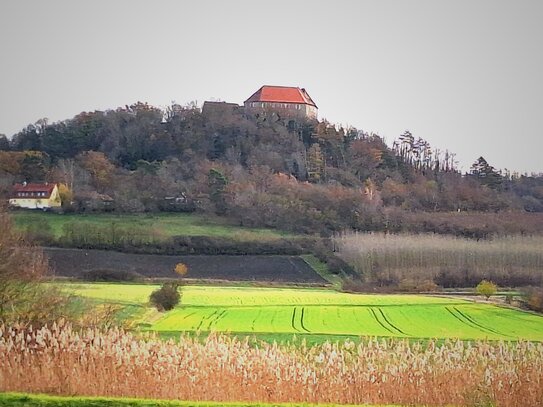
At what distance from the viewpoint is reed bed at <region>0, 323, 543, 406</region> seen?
287 inches

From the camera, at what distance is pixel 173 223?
34.3m

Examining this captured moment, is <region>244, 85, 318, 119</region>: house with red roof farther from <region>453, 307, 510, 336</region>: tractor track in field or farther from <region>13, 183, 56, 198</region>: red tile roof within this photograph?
<region>453, 307, 510, 336</region>: tractor track in field

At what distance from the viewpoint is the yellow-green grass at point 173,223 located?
32312 millimetres

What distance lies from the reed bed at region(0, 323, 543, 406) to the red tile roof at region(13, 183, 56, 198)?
25396 millimetres

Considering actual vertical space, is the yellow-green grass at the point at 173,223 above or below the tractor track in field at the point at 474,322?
above

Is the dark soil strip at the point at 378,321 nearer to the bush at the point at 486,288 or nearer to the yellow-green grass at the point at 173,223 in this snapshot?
the bush at the point at 486,288

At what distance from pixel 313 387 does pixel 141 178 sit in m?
32.4

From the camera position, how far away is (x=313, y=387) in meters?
7.37

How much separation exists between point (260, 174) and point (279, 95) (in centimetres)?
2169

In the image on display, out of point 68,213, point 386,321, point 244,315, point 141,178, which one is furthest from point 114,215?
point 386,321

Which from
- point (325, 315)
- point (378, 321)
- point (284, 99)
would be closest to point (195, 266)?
point (325, 315)

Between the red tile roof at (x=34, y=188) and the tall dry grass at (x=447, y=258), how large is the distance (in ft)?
48.9

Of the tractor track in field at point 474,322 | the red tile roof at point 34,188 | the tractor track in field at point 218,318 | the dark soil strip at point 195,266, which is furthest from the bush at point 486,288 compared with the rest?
the red tile roof at point 34,188

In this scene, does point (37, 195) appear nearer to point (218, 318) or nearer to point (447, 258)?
point (218, 318)
